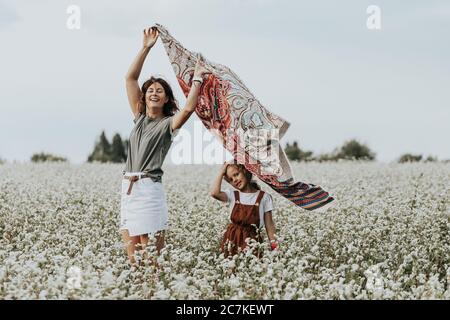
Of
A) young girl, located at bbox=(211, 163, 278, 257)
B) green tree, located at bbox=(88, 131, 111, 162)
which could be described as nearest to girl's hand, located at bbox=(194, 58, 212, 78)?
young girl, located at bbox=(211, 163, 278, 257)

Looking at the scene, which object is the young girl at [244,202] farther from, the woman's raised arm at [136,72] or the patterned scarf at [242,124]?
the woman's raised arm at [136,72]

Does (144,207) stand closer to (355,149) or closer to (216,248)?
(216,248)

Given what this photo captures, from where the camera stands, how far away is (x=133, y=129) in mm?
7945

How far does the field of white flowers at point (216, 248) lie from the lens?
22.2 feet

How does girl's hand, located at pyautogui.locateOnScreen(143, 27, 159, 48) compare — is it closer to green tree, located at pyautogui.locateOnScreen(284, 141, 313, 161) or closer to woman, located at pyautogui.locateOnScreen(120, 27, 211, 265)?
woman, located at pyautogui.locateOnScreen(120, 27, 211, 265)

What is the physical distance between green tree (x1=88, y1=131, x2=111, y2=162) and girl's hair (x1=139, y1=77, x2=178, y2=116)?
2044 cm

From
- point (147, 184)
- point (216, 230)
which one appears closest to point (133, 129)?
point (147, 184)

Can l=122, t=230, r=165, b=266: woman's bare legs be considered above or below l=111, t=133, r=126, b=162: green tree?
→ below

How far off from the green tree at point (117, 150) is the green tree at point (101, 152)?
0.89 feet

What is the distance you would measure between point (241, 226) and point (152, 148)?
1.32m

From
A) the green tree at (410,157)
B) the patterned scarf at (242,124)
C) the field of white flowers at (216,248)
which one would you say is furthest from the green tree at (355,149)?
the patterned scarf at (242,124)

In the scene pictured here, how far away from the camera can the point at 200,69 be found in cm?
788

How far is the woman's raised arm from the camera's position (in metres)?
8.05

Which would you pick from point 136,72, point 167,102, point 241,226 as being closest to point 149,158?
point 167,102
